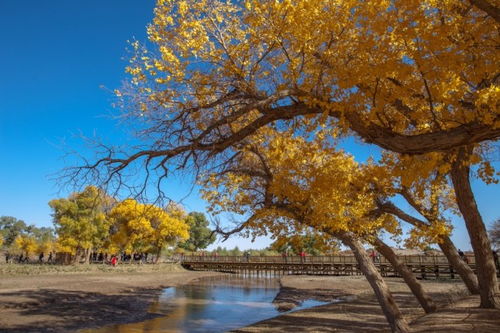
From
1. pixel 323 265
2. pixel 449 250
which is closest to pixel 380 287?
pixel 449 250

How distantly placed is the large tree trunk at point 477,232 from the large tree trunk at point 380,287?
6.25 feet

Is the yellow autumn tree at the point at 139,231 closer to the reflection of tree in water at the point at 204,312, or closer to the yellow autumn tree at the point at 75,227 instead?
the yellow autumn tree at the point at 75,227

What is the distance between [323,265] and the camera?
34.3 m

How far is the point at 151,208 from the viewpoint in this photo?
20.2ft

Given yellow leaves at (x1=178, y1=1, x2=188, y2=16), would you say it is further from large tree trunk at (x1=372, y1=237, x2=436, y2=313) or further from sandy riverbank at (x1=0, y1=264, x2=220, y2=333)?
sandy riverbank at (x1=0, y1=264, x2=220, y2=333)

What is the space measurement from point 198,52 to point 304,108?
2479 mm

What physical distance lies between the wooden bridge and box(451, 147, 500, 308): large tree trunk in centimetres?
1885

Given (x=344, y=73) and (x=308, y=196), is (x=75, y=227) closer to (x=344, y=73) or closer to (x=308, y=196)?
(x=308, y=196)

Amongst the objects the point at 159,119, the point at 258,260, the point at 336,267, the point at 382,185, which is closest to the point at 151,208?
the point at 159,119

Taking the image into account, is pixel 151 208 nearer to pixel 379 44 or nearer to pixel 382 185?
pixel 379 44

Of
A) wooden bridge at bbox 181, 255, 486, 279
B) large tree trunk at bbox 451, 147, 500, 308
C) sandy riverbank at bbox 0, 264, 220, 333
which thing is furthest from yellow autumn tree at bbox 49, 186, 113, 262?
large tree trunk at bbox 451, 147, 500, 308

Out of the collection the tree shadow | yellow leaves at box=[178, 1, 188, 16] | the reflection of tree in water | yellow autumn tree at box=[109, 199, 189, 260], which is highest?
yellow leaves at box=[178, 1, 188, 16]

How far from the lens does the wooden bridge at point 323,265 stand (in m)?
27.9

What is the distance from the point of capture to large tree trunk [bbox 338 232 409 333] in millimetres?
7719
